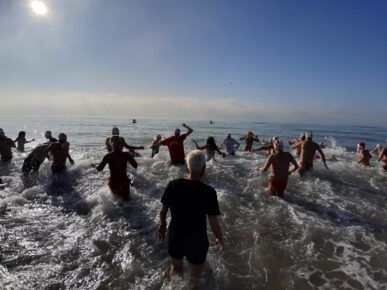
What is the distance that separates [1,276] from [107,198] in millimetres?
3744

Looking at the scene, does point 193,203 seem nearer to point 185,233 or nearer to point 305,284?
point 185,233

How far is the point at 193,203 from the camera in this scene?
4016mm

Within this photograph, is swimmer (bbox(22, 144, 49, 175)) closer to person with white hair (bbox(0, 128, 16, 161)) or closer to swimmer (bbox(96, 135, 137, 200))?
person with white hair (bbox(0, 128, 16, 161))

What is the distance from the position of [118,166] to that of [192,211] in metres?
4.57

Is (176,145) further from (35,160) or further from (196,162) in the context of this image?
(196,162)

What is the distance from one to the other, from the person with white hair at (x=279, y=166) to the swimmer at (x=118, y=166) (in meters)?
3.72

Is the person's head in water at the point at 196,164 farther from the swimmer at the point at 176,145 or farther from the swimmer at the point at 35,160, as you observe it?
the swimmer at the point at 35,160

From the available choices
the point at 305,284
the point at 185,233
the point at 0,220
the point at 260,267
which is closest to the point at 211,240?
→ the point at 260,267

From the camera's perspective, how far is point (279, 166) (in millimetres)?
8938

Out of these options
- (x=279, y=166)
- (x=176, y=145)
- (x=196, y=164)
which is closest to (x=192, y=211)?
(x=196, y=164)

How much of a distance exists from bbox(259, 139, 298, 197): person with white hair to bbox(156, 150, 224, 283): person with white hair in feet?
17.0

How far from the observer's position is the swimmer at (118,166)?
8.14 m

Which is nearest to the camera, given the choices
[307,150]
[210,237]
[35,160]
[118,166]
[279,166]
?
[210,237]

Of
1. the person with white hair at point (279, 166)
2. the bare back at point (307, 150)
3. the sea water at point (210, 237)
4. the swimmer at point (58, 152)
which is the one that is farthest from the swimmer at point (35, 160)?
the bare back at point (307, 150)
